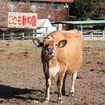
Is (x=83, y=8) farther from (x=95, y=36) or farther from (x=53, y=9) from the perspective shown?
(x=95, y=36)

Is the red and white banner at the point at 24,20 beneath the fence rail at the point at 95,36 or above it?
above

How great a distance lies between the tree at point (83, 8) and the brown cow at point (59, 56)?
56701 millimetres

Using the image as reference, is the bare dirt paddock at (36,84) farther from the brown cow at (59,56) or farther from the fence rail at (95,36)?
the fence rail at (95,36)

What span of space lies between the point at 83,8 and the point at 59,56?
57763 millimetres

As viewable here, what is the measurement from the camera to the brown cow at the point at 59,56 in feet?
27.0

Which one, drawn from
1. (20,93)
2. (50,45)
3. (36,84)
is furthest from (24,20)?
(50,45)

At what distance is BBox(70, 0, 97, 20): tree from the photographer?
65.9 metres

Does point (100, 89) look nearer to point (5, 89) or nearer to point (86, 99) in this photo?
point (86, 99)

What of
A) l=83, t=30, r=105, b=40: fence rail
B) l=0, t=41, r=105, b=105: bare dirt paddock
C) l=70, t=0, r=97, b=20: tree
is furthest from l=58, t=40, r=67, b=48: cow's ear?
l=70, t=0, r=97, b=20: tree

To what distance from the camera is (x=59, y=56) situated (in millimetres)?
8570

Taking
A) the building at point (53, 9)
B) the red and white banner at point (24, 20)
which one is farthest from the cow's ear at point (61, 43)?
the building at point (53, 9)

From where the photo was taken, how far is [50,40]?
8.32 meters

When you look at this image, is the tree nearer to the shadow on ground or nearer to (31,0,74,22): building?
(31,0,74,22): building

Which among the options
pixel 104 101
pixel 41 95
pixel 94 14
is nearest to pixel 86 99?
pixel 104 101
